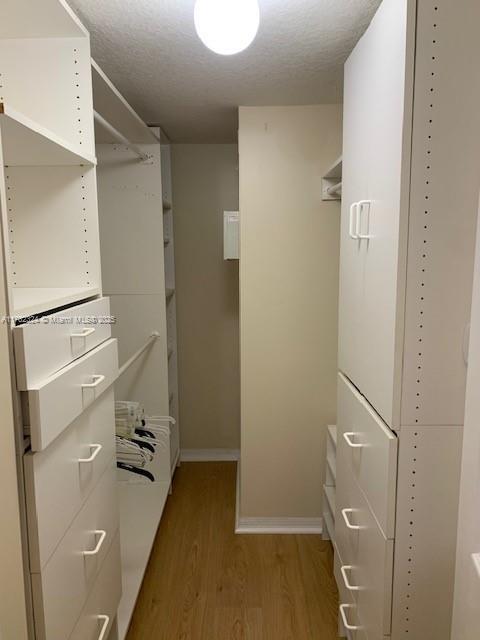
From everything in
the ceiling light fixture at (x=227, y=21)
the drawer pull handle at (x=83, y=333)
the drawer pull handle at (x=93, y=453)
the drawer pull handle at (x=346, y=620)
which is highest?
the ceiling light fixture at (x=227, y=21)

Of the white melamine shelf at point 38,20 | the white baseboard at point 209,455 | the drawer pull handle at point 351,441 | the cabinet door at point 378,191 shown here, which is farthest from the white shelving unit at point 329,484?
the white melamine shelf at point 38,20

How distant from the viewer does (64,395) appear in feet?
3.73

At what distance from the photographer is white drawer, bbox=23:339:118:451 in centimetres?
101

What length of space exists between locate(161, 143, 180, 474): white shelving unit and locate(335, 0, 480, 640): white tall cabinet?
73.9 inches

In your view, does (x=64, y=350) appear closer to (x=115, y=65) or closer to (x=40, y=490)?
(x=40, y=490)

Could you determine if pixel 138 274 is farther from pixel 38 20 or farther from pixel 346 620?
pixel 346 620

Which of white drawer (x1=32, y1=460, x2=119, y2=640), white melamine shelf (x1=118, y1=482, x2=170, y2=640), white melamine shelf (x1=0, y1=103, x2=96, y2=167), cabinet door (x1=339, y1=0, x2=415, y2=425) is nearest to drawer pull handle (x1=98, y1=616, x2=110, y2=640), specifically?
white drawer (x1=32, y1=460, x2=119, y2=640)

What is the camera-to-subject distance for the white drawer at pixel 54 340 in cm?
99

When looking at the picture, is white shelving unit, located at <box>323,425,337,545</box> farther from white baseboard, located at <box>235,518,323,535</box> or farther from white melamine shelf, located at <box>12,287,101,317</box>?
white melamine shelf, located at <box>12,287,101,317</box>

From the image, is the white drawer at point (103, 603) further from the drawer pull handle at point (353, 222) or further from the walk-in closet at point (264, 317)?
the drawer pull handle at point (353, 222)

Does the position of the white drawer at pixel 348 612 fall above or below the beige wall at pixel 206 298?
below

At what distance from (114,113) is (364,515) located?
193 centimetres

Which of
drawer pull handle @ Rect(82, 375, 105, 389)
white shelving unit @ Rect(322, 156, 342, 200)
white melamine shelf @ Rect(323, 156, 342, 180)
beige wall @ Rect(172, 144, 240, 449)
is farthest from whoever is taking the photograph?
beige wall @ Rect(172, 144, 240, 449)

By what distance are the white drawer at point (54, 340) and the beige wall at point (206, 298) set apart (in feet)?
5.98
